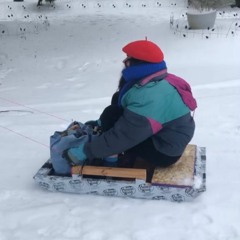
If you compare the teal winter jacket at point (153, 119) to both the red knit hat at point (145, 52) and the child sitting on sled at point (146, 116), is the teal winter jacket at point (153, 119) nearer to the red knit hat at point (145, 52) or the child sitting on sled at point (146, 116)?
the child sitting on sled at point (146, 116)

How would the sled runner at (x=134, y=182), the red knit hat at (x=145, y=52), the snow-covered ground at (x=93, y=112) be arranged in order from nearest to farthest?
the snow-covered ground at (x=93, y=112), the red knit hat at (x=145, y=52), the sled runner at (x=134, y=182)

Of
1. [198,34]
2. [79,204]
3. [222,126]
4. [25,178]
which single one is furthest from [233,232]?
[198,34]

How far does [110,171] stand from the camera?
3.40 meters

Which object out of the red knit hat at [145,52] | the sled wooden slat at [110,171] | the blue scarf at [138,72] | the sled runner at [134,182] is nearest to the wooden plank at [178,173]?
the sled runner at [134,182]

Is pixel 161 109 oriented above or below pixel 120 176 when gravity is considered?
above

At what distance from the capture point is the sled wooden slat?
130 inches

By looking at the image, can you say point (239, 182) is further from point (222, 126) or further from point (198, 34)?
point (198, 34)

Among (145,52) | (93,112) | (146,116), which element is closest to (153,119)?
(146,116)

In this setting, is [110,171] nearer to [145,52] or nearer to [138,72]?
[138,72]

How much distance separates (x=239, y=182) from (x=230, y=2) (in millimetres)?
15121

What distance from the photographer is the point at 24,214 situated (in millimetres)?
3258

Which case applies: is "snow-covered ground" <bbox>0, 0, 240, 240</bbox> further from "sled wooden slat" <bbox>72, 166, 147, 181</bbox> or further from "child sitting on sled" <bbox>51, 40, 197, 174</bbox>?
"child sitting on sled" <bbox>51, 40, 197, 174</bbox>

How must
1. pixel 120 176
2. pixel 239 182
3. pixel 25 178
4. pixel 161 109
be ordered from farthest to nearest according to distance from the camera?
pixel 25 178
pixel 239 182
pixel 120 176
pixel 161 109

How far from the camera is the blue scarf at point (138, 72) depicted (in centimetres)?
323
